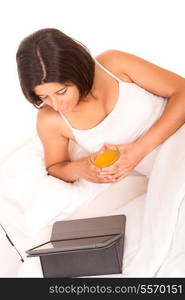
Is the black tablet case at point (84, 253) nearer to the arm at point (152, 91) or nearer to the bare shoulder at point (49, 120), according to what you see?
the arm at point (152, 91)

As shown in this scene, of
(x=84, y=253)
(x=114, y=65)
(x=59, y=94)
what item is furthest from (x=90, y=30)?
(x=84, y=253)

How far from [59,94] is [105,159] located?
270mm

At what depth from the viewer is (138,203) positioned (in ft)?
6.02

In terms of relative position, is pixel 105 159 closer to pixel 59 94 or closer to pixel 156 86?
pixel 59 94

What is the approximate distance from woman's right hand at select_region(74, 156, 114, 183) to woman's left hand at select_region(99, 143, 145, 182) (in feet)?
0.05

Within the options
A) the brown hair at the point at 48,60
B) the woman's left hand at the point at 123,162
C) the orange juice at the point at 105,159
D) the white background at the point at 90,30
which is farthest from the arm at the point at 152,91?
the white background at the point at 90,30

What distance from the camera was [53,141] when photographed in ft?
6.12

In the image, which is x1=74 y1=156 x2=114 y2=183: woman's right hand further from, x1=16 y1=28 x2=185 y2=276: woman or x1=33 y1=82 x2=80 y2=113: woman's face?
x1=33 y1=82 x2=80 y2=113: woman's face

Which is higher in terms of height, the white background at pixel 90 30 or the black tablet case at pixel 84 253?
the white background at pixel 90 30

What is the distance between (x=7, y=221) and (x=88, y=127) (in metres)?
0.52

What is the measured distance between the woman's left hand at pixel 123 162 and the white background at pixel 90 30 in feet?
2.46

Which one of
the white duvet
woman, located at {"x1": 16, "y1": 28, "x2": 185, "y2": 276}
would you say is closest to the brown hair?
woman, located at {"x1": 16, "y1": 28, "x2": 185, "y2": 276}

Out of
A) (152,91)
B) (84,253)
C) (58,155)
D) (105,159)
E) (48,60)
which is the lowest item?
(84,253)

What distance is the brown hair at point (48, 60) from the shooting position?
1528 millimetres
